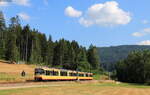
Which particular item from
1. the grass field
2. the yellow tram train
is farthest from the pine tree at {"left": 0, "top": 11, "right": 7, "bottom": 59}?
the grass field

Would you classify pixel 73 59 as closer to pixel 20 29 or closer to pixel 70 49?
pixel 70 49

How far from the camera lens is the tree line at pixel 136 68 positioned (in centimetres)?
14150

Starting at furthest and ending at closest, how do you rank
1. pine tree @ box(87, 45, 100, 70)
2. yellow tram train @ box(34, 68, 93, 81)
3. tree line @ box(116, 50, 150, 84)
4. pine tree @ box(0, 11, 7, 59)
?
pine tree @ box(87, 45, 100, 70), tree line @ box(116, 50, 150, 84), pine tree @ box(0, 11, 7, 59), yellow tram train @ box(34, 68, 93, 81)

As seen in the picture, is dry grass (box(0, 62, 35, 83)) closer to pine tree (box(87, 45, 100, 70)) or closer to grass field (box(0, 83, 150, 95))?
grass field (box(0, 83, 150, 95))

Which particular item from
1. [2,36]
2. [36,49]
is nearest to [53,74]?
[2,36]

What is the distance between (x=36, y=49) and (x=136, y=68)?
4363cm

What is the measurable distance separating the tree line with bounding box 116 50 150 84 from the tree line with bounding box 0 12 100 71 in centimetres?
1675

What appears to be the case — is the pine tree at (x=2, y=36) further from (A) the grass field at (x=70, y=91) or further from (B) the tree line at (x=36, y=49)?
(A) the grass field at (x=70, y=91)

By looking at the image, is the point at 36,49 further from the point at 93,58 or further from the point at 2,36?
the point at 93,58

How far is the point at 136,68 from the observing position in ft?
478

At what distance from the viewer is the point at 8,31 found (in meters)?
137

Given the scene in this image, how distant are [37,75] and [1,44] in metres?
59.9

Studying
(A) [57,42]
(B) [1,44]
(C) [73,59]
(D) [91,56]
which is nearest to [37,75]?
(B) [1,44]

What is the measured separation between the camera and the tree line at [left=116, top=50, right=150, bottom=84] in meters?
142
